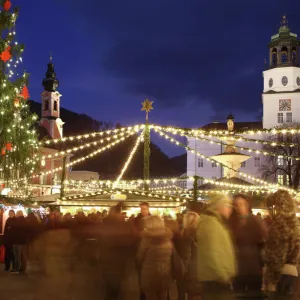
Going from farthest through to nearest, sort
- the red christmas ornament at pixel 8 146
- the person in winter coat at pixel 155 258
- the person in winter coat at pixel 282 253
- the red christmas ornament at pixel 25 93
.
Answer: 1. the red christmas ornament at pixel 8 146
2. the red christmas ornament at pixel 25 93
3. the person in winter coat at pixel 155 258
4. the person in winter coat at pixel 282 253

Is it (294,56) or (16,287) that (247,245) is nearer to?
(16,287)

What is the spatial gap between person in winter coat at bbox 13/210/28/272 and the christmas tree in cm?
703

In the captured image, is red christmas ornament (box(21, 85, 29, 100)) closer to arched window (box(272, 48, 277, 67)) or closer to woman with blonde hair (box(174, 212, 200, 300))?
woman with blonde hair (box(174, 212, 200, 300))

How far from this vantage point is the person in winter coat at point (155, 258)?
7.75m

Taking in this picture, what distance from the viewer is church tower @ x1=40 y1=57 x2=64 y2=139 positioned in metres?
77.6

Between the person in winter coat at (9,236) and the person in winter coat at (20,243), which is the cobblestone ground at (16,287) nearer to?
the person in winter coat at (20,243)

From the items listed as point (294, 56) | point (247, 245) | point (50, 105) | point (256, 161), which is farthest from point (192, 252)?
point (294, 56)

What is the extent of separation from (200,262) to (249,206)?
1.63 m

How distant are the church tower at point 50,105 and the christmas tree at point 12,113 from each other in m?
52.9

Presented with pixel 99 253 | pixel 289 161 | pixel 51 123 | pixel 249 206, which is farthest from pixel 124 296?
pixel 51 123

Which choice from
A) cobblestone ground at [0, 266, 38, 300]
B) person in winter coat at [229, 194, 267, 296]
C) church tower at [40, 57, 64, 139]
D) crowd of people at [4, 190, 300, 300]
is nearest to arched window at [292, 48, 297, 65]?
church tower at [40, 57, 64, 139]

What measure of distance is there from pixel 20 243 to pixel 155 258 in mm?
8836

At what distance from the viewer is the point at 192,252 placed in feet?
33.3

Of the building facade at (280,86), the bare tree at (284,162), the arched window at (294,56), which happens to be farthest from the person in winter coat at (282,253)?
the arched window at (294,56)
